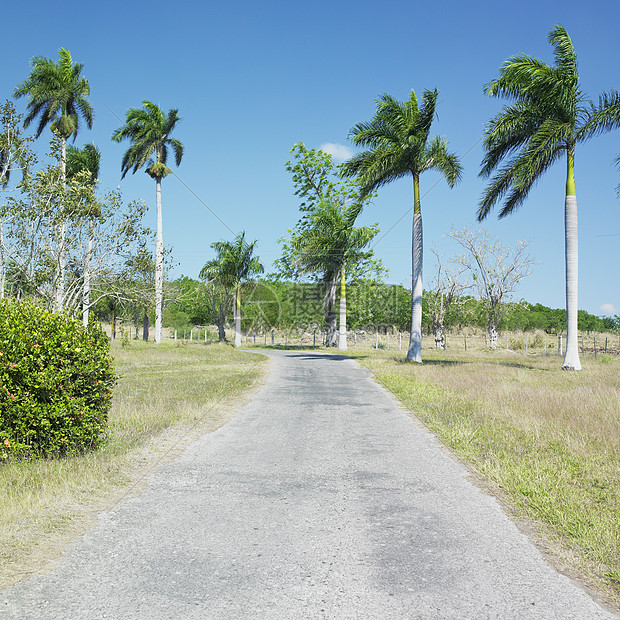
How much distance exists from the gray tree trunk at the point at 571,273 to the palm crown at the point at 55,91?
26.1 meters

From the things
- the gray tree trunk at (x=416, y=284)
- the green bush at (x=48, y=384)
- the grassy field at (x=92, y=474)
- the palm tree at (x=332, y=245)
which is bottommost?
the grassy field at (x=92, y=474)

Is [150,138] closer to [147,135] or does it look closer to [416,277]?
[147,135]

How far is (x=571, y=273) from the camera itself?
63.8ft

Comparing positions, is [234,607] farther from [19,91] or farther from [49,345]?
[19,91]

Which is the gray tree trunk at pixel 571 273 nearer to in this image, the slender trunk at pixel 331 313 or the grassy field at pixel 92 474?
the grassy field at pixel 92 474

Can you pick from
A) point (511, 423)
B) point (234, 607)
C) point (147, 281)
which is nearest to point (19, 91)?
point (147, 281)

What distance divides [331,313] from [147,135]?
1993cm

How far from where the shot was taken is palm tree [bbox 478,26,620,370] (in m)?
19.3

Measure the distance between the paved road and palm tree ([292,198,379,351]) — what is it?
1203 inches

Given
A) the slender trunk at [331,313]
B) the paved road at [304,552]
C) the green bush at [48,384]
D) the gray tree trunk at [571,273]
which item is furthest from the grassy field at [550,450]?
the slender trunk at [331,313]

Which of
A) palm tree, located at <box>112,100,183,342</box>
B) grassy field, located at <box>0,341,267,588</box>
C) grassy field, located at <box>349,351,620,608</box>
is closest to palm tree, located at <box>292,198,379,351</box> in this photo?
palm tree, located at <box>112,100,183,342</box>

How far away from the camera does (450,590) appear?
129 inches

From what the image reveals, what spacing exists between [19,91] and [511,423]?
32356mm

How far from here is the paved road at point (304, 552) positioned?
3.09m
